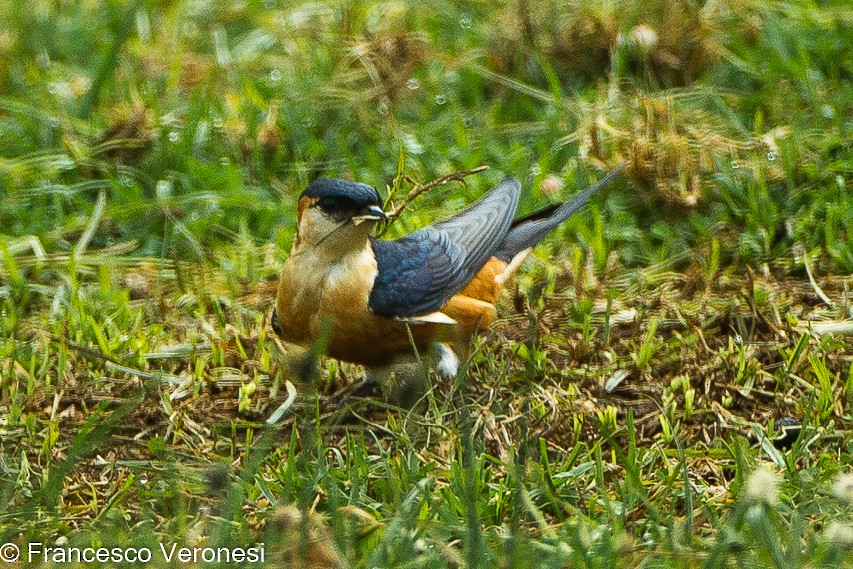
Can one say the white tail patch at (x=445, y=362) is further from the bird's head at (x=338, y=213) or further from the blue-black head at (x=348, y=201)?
the blue-black head at (x=348, y=201)

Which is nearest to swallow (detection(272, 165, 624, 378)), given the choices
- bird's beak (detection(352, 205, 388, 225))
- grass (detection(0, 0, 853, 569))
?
bird's beak (detection(352, 205, 388, 225))

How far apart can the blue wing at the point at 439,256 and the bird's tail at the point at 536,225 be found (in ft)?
0.26

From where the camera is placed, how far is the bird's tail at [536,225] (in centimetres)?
528

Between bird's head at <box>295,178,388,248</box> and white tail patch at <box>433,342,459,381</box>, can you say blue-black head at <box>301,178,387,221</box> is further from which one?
white tail patch at <box>433,342,459,381</box>

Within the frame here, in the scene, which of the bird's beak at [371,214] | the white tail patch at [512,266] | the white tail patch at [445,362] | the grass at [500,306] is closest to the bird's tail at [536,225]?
the white tail patch at [512,266]

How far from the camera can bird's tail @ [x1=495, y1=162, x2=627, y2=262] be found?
528cm

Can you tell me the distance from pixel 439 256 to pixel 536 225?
56 cm

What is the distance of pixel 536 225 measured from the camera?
5305 mm

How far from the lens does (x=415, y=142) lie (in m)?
6.19

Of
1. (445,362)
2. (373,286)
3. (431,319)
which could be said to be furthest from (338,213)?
(445,362)

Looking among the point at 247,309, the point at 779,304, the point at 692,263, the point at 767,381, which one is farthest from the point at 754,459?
the point at 247,309

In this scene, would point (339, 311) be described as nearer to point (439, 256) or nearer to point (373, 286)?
point (373, 286)

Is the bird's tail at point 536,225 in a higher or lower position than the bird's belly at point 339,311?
lower

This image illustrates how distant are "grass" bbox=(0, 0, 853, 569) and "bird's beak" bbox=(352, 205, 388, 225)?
58 cm
